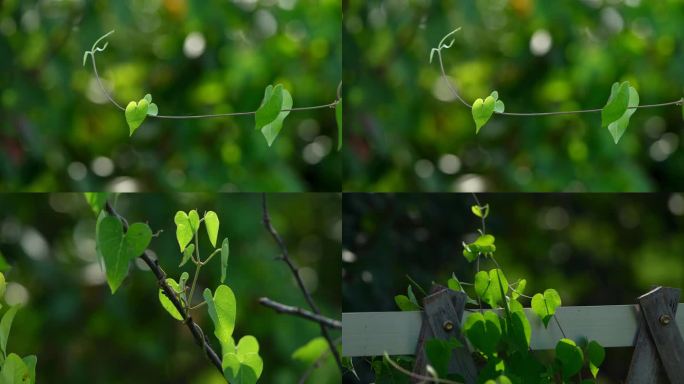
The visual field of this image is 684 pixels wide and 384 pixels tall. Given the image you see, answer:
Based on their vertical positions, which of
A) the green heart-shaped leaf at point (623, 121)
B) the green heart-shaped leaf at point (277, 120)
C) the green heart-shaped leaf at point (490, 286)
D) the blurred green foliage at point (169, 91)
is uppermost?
the green heart-shaped leaf at point (623, 121)

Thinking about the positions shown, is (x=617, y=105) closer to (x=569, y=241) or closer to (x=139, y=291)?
(x=139, y=291)

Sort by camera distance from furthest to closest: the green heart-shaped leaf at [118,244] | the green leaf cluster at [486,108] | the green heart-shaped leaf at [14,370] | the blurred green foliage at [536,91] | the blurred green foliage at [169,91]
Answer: the blurred green foliage at [536,91], the blurred green foliage at [169,91], the green leaf cluster at [486,108], the green heart-shaped leaf at [14,370], the green heart-shaped leaf at [118,244]

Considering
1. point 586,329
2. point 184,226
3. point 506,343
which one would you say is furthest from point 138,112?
point 586,329

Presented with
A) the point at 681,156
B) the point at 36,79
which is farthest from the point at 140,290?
the point at 681,156

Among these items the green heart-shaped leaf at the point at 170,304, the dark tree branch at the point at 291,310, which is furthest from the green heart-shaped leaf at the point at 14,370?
the dark tree branch at the point at 291,310

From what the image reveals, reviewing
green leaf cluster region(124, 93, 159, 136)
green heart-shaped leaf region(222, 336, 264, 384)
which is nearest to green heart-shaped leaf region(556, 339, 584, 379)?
green heart-shaped leaf region(222, 336, 264, 384)

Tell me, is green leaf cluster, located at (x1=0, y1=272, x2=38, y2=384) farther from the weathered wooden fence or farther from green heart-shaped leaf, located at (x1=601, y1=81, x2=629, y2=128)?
green heart-shaped leaf, located at (x1=601, y1=81, x2=629, y2=128)

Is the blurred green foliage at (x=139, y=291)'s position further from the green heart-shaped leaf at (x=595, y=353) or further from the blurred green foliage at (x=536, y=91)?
the green heart-shaped leaf at (x=595, y=353)
